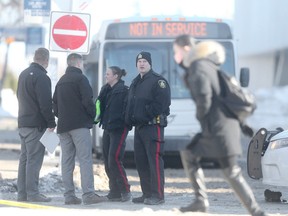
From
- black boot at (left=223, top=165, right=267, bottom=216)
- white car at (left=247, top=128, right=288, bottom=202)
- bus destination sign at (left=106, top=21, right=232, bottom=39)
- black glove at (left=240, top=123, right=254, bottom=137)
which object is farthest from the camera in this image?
bus destination sign at (left=106, top=21, right=232, bottom=39)

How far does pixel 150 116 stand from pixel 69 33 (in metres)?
3.04

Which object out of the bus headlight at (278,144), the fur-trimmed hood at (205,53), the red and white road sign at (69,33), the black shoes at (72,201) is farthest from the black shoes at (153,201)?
the fur-trimmed hood at (205,53)

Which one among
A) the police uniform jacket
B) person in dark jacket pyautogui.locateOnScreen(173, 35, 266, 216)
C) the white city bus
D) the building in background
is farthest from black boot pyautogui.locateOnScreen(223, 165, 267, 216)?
the building in background

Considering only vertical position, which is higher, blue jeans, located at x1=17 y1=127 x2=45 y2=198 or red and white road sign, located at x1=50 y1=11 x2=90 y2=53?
red and white road sign, located at x1=50 y1=11 x2=90 y2=53

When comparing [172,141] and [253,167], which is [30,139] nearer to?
[253,167]

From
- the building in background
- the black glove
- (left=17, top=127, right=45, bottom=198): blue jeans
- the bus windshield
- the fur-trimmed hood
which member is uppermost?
the fur-trimmed hood

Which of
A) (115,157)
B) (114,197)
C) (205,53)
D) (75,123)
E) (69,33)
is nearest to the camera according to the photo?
(205,53)

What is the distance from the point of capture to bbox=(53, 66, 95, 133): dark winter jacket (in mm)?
12781

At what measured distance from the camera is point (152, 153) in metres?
13.0

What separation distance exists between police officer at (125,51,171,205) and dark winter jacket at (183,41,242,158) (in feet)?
9.97

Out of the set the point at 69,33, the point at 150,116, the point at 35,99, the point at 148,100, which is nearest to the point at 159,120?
the point at 150,116

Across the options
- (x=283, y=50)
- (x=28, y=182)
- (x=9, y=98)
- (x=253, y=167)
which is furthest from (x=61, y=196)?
(x=9, y=98)

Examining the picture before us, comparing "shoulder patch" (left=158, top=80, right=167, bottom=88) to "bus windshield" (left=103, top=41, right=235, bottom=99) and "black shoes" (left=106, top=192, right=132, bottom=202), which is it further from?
"bus windshield" (left=103, top=41, right=235, bottom=99)

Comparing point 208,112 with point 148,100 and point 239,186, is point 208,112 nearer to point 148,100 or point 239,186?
point 239,186
